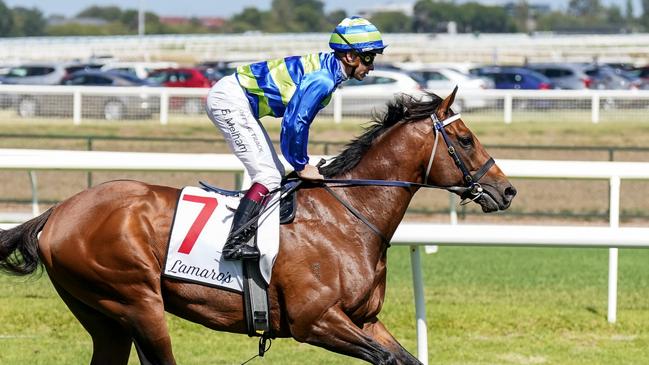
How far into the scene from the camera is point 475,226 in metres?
6.93

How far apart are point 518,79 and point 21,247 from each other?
26802 mm

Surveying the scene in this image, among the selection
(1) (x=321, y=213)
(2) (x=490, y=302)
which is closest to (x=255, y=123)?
(1) (x=321, y=213)

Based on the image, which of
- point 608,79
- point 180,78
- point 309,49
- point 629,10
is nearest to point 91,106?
point 180,78

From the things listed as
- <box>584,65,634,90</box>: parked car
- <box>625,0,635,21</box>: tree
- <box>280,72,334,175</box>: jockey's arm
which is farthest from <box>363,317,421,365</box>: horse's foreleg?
<box>625,0,635,21</box>: tree

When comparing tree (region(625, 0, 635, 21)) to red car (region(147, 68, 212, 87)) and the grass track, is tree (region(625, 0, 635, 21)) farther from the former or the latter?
the grass track

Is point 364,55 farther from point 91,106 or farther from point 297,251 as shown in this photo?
point 91,106

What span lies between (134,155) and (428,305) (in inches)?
91.3

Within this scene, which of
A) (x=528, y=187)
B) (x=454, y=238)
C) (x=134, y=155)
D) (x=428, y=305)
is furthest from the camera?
(x=528, y=187)

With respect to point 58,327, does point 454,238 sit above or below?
above

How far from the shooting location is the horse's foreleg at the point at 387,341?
552 cm

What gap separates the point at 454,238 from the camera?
693 centimetres

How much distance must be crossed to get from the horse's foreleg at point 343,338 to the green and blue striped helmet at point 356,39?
1.16m

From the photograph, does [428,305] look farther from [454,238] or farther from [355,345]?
[355,345]

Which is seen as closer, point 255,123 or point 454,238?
point 255,123
